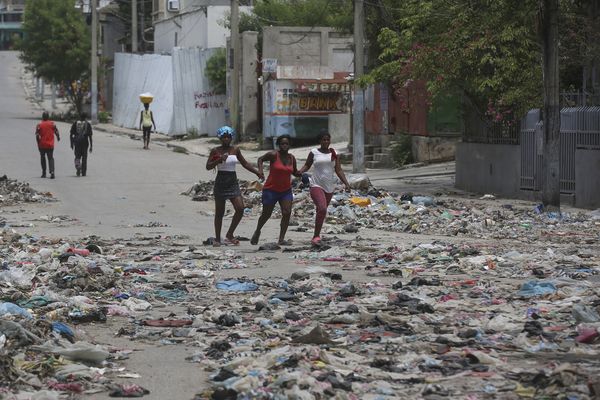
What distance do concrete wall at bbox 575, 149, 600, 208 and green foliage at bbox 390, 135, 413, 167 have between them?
11929 millimetres

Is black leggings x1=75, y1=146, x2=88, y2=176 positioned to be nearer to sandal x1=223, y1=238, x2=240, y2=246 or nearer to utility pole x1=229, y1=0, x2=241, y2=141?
utility pole x1=229, y1=0, x2=241, y2=141

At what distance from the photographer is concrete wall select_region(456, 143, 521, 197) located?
25.1 m

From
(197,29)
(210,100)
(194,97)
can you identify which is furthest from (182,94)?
(197,29)

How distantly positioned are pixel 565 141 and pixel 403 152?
1139cm

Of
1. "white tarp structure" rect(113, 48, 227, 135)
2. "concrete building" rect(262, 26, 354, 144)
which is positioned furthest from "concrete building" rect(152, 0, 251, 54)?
"concrete building" rect(262, 26, 354, 144)

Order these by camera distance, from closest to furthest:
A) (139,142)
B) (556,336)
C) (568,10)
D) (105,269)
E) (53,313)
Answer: (556,336) → (53,313) → (105,269) → (568,10) → (139,142)

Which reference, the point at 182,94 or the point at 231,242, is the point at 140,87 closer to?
the point at 182,94

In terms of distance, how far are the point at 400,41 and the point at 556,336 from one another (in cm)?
1860

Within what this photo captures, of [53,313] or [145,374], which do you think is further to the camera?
[53,313]

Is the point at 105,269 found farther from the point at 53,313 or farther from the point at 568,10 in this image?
the point at 568,10

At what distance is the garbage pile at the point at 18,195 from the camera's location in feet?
78.9

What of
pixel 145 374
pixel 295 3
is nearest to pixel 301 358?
pixel 145 374

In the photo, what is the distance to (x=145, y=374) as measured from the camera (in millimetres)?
8352

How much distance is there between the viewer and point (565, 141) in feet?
77.0
